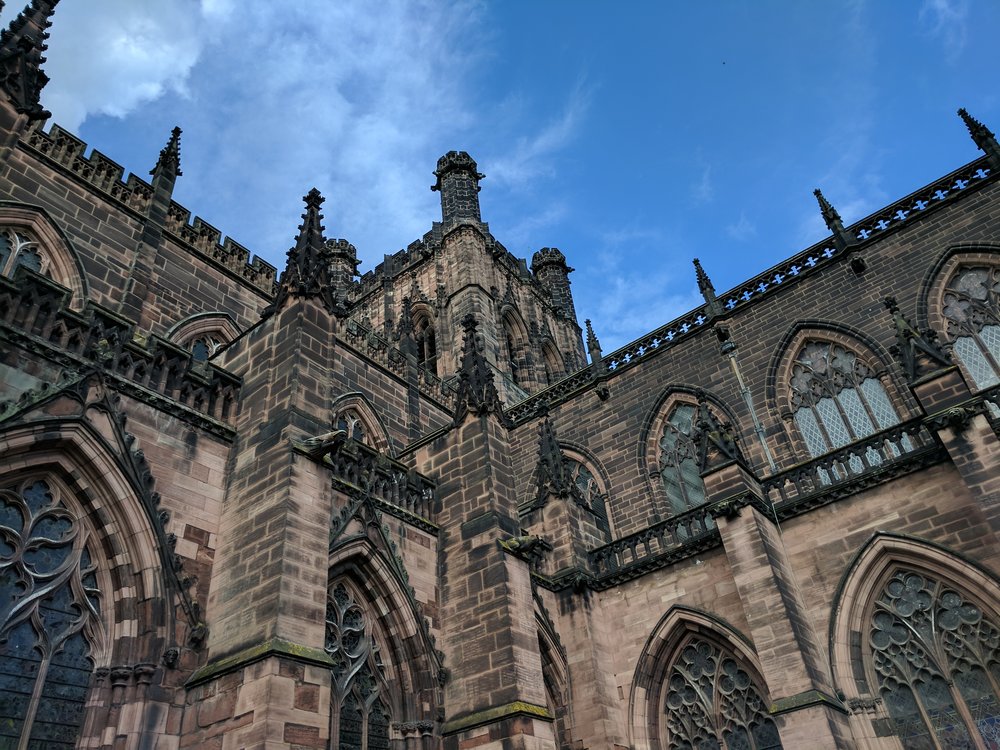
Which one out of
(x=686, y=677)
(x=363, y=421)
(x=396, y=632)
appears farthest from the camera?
(x=363, y=421)

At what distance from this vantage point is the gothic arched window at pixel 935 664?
9.34 meters

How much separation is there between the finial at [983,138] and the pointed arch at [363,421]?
13.7 m

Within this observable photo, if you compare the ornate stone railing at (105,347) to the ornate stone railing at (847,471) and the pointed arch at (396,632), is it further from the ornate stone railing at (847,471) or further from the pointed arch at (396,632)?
the ornate stone railing at (847,471)

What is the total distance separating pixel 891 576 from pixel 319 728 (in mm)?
8569

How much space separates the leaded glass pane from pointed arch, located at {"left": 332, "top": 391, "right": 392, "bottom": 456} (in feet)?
37.2

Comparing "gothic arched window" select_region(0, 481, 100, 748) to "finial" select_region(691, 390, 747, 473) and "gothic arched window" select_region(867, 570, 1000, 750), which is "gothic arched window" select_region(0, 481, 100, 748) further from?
"gothic arched window" select_region(867, 570, 1000, 750)

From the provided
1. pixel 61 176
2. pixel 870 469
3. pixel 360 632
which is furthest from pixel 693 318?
pixel 61 176

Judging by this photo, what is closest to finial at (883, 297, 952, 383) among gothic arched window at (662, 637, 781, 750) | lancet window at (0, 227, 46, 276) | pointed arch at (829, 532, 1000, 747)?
pointed arch at (829, 532, 1000, 747)

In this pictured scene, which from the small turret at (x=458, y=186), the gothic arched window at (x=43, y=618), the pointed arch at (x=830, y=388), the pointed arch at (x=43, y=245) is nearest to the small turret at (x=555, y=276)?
the small turret at (x=458, y=186)

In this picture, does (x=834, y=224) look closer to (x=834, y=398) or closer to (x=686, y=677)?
(x=834, y=398)

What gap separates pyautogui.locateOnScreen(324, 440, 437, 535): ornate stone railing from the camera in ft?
30.2

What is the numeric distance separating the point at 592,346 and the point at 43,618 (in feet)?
49.5

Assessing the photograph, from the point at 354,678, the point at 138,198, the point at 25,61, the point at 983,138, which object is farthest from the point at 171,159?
the point at 983,138

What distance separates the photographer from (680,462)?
16.0 meters
